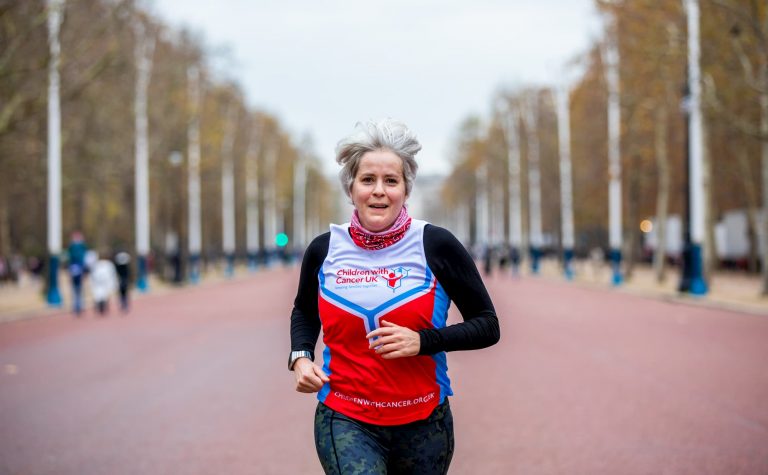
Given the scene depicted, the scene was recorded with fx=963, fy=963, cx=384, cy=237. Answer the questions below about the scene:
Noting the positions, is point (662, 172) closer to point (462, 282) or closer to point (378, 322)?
point (462, 282)

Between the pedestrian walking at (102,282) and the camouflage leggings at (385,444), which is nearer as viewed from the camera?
the camouflage leggings at (385,444)

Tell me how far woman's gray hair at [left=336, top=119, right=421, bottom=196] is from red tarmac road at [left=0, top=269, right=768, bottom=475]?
3.52 metres

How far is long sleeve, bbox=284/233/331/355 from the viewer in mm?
3381

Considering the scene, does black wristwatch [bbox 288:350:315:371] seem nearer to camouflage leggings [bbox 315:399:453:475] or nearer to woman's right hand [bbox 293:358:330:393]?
woman's right hand [bbox 293:358:330:393]

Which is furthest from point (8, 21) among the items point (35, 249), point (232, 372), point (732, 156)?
point (35, 249)

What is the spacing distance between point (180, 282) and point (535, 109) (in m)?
33.5

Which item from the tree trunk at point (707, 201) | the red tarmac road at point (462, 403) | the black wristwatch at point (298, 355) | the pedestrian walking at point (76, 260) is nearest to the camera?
the black wristwatch at point (298, 355)

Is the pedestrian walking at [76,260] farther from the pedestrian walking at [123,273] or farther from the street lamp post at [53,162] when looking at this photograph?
the street lamp post at [53,162]

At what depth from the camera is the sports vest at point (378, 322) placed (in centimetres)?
318

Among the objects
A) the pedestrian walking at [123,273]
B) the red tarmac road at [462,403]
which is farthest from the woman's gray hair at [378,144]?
the pedestrian walking at [123,273]

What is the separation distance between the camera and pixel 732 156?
137 feet

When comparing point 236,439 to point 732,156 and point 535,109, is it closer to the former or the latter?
point 732,156

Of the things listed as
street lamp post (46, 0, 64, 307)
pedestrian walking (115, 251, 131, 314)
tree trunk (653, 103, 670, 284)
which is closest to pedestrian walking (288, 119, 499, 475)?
pedestrian walking (115, 251, 131, 314)

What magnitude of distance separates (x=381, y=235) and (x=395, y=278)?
0.15 m
